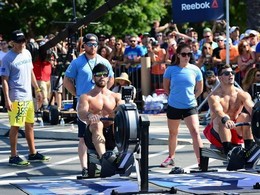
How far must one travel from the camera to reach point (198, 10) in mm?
19719

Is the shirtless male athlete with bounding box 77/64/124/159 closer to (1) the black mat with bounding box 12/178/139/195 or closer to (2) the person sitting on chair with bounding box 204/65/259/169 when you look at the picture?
(1) the black mat with bounding box 12/178/139/195

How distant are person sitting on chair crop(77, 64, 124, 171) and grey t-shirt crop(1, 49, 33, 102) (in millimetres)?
2048

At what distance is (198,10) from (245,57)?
1.55 meters

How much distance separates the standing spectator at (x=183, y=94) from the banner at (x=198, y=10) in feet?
19.5

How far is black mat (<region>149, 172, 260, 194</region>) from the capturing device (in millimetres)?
11023

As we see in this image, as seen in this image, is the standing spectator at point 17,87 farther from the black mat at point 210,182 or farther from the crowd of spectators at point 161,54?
the crowd of spectators at point 161,54

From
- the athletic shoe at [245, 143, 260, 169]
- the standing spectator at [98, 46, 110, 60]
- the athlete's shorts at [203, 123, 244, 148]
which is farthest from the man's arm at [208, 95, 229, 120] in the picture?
the standing spectator at [98, 46, 110, 60]

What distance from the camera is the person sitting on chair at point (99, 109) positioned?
12000 millimetres


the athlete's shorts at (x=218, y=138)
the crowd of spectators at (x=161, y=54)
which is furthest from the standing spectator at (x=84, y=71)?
the crowd of spectators at (x=161, y=54)

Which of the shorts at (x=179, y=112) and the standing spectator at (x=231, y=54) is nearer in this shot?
the shorts at (x=179, y=112)

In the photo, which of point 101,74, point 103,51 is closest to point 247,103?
point 101,74

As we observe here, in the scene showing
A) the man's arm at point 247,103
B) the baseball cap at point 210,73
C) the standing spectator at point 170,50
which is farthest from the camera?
the standing spectator at point 170,50

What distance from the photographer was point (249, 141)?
41.0 ft

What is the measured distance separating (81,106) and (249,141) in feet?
7.78
